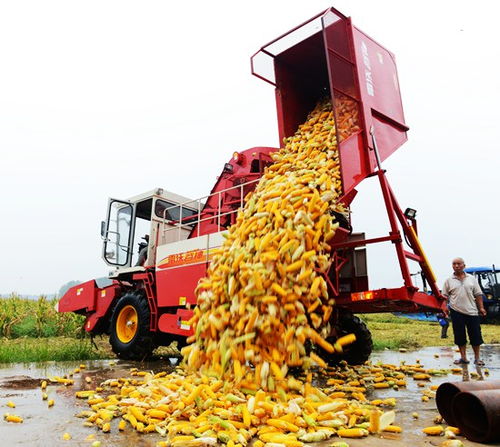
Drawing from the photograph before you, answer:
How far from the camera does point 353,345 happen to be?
6.55 metres

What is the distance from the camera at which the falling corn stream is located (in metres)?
3.22

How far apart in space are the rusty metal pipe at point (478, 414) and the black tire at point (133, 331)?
16.5 ft

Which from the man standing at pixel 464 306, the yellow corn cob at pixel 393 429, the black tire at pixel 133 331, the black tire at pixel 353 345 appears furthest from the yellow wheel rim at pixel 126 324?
the yellow corn cob at pixel 393 429

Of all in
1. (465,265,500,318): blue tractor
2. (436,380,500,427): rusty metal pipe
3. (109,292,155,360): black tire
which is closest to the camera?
(436,380,500,427): rusty metal pipe

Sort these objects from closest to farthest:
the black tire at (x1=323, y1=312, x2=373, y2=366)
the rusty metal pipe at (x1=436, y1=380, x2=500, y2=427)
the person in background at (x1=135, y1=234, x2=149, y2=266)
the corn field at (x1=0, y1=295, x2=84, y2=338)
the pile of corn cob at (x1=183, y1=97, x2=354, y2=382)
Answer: the rusty metal pipe at (x1=436, y1=380, x2=500, y2=427)
the pile of corn cob at (x1=183, y1=97, x2=354, y2=382)
the black tire at (x1=323, y1=312, x2=373, y2=366)
the person in background at (x1=135, y1=234, x2=149, y2=266)
the corn field at (x1=0, y1=295, x2=84, y2=338)

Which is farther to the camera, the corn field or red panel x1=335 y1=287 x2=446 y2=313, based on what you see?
the corn field

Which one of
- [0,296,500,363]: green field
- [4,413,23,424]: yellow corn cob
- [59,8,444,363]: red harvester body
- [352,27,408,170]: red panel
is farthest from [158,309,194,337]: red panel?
[352,27,408,170]: red panel

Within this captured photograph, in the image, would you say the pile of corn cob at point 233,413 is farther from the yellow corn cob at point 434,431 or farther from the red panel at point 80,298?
the red panel at point 80,298

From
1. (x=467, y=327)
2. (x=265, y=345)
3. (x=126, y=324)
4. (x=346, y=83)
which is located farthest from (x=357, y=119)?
(x=126, y=324)

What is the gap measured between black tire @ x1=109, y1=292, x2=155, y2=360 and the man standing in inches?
186

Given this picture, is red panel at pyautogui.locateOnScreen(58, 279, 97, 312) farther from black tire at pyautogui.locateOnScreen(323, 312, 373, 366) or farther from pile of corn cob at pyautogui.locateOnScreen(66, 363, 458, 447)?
black tire at pyautogui.locateOnScreen(323, 312, 373, 366)

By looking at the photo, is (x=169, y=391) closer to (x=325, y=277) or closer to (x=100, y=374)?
(x=325, y=277)

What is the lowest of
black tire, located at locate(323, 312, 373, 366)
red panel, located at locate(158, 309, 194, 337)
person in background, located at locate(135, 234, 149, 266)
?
black tire, located at locate(323, 312, 373, 366)

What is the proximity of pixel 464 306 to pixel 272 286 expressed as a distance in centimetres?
393
